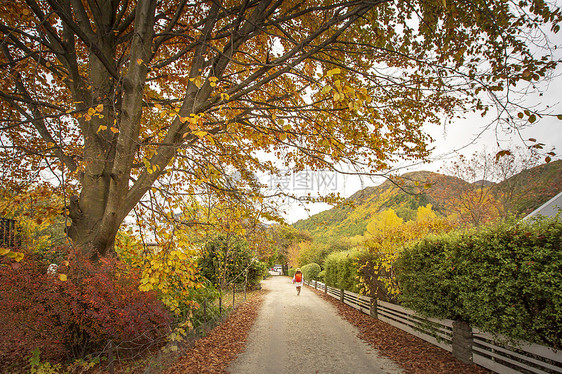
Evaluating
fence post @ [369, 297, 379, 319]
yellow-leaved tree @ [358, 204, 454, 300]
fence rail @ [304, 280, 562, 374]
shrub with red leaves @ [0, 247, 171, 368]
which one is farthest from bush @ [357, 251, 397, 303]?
shrub with red leaves @ [0, 247, 171, 368]

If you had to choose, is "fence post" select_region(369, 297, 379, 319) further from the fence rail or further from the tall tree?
the tall tree

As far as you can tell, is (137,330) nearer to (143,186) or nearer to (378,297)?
(143,186)

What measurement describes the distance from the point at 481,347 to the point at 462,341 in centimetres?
31

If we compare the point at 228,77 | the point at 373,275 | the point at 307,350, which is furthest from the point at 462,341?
the point at 228,77

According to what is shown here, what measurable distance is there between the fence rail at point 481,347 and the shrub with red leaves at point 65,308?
5.70 m

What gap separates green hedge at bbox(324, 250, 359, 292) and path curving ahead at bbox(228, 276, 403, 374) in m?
2.58

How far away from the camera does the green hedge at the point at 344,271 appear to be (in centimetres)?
1188

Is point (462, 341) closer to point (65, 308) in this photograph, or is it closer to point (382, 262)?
point (382, 262)

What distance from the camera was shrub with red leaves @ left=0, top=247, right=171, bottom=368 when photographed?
4.41 metres

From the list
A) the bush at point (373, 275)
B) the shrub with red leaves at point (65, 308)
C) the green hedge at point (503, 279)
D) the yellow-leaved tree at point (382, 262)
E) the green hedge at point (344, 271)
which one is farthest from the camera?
the green hedge at point (344, 271)

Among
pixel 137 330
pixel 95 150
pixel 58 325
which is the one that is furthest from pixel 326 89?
pixel 58 325

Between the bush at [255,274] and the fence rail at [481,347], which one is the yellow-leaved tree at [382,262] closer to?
the fence rail at [481,347]

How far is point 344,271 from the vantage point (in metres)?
13.8

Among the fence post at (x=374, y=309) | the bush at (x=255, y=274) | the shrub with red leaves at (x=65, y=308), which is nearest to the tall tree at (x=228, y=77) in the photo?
the shrub with red leaves at (x=65, y=308)
